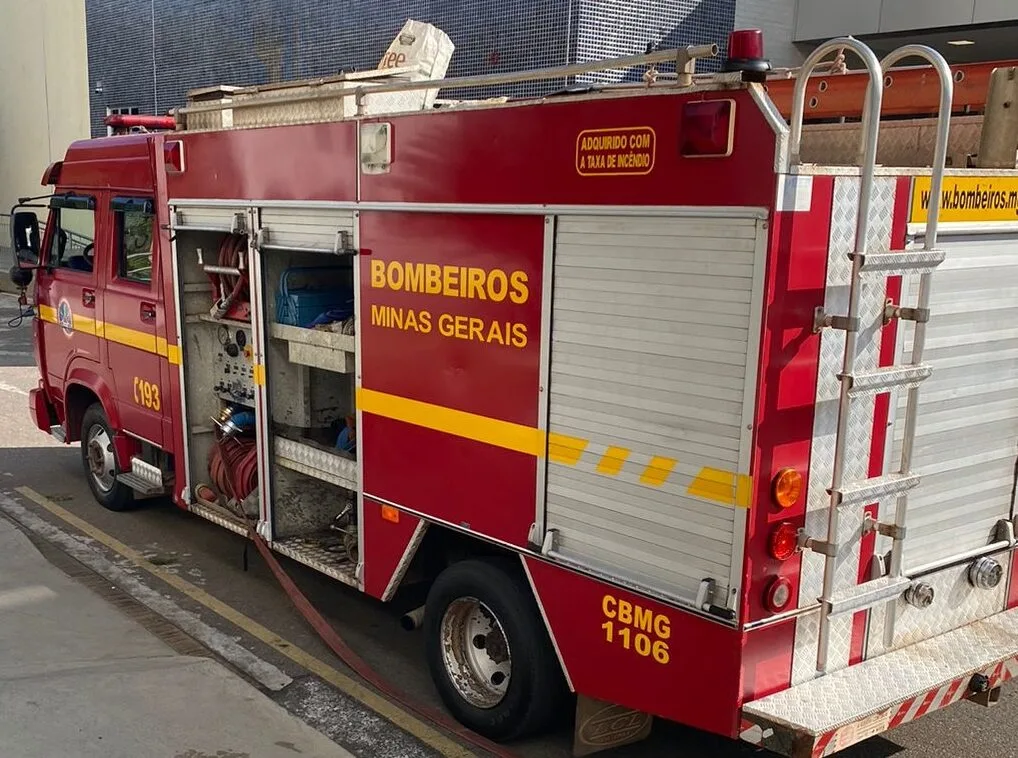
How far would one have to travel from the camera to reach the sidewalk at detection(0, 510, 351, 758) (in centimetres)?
409

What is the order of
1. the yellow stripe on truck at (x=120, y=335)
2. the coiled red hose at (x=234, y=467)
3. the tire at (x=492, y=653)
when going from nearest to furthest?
the tire at (x=492, y=653) < the coiled red hose at (x=234, y=467) < the yellow stripe on truck at (x=120, y=335)

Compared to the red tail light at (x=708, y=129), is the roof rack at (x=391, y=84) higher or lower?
higher

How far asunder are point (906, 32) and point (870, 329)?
1008 cm

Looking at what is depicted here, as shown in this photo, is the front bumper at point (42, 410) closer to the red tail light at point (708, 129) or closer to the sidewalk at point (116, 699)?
the sidewalk at point (116, 699)

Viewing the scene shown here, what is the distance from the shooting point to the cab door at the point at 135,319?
6.45 metres

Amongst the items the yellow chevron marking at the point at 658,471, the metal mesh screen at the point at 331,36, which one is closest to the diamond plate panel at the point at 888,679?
the yellow chevron marking at the point at 658,471

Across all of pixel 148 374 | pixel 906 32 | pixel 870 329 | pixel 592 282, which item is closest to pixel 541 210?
pixel 592 282

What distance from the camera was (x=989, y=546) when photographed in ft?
13.5

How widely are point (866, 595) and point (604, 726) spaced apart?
1188 millimetres

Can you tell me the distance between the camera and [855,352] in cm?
334

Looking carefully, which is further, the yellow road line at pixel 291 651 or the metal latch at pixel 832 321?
the yellow road line at pixel 291 651

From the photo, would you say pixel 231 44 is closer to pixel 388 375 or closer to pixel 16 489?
pixel 16 489

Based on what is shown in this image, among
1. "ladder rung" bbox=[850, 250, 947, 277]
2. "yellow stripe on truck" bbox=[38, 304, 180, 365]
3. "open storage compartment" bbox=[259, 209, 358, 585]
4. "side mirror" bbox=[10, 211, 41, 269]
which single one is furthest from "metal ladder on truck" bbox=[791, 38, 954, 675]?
"side mirror" bbox=[10, 211, 41, 269]

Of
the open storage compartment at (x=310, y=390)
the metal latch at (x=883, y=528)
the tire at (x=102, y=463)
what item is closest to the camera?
the metal latch at (x=883, y=528)
